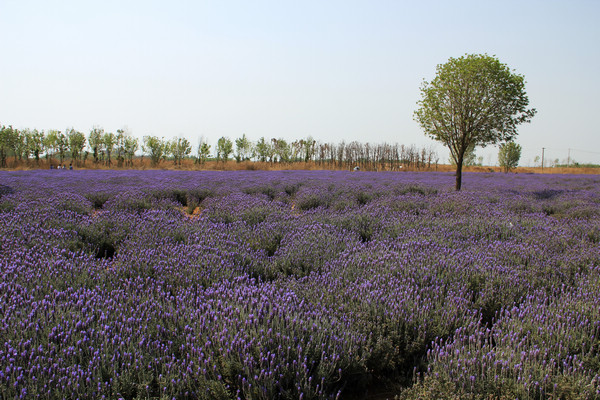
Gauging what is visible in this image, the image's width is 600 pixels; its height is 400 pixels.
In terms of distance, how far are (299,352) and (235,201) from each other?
21.0 ft

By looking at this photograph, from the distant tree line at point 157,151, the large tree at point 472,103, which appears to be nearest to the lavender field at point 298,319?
the large tree at point 472,103

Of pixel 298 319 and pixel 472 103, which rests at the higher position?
pixel 472 103

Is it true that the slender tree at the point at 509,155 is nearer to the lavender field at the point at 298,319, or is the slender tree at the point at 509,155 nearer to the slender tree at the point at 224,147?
the slender tree at the point at 224,147

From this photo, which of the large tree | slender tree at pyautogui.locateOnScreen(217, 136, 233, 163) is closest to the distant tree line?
slender tree at pyautogui.locateOnScreen(217, 136, 233, 163)

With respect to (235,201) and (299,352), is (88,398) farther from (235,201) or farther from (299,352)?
(235,201)

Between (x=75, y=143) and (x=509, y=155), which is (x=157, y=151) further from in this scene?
(x=509, y=155)

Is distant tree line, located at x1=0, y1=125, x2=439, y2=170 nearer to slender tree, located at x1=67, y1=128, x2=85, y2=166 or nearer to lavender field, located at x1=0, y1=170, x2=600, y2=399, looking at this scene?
slender tree, located at x1=67, y1=128, x2=85, y2=166

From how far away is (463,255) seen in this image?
3.78 m

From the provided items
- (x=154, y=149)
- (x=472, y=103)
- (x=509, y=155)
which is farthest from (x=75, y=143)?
(x=509, y=155)

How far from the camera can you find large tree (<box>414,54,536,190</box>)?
44.3ft

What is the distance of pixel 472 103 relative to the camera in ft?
44.7

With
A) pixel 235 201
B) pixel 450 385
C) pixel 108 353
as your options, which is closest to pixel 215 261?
pixel 108 353

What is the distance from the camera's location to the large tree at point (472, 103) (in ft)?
44.3

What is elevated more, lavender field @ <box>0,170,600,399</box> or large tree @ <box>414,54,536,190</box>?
large tree @ <box>414,54,536,190</box>
